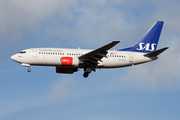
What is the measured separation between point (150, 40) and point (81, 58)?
12.3 meters

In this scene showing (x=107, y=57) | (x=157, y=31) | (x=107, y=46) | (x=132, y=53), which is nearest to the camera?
(x=107, y=46)

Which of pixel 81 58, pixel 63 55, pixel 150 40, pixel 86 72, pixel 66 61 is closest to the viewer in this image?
pixel 66 61

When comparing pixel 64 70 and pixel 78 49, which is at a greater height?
pixel 78 49

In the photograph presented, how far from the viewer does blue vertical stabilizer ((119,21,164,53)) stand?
1852 inches

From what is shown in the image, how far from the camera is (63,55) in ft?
140

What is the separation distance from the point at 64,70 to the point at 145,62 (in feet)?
39.0

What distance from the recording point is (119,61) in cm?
Answer: 4394

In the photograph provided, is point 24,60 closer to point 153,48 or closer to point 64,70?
point 64,70

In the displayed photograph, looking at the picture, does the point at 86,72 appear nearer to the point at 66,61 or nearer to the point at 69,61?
the point at 69,61

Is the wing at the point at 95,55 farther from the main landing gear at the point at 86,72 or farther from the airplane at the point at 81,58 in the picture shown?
the main landing gear at the point at 86,72

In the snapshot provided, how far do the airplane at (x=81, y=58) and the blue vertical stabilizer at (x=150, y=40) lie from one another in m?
1.06

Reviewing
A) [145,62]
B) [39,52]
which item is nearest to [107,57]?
[145,62]

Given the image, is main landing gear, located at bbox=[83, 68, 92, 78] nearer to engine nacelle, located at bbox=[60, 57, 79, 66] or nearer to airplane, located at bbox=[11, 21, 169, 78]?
airplane, located at bbox=[11, 21, 169, 78]

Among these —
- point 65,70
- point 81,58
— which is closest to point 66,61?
point 81,58
